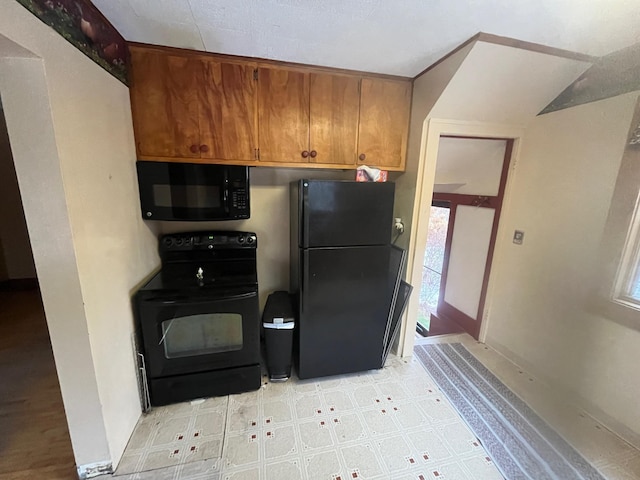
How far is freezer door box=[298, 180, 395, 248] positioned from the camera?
5.16 feet

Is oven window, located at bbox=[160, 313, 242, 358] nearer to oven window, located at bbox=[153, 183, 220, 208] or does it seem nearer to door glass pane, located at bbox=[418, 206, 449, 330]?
oven window, located at bbox=[153, 183, 220, 208]

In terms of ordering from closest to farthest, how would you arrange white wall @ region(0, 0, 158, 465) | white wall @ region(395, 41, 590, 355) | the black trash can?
1. white wall @ region(0, 0, 158, 465)
2. white wall @ region(395, 41, 590, 355)
3. the black trash can

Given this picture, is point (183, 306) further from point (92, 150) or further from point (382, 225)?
point (382, 225)

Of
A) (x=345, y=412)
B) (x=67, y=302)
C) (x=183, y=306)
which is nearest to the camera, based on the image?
(x=67, y=302)

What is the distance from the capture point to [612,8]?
0.50m

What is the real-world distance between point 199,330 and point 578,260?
1798 millimetres

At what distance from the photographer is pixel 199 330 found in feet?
5.32

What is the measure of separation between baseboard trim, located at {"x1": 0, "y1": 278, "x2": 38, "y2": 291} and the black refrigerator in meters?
3.84

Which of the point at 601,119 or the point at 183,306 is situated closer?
the point at 601,119

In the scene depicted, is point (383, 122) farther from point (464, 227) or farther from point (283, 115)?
point (464, 227)

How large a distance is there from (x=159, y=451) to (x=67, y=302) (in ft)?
3.10

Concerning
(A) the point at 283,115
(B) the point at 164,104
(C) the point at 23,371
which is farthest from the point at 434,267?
(C) the point at 23,371

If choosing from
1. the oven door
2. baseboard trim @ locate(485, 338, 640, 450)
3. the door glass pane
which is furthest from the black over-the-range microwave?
the door glass pane

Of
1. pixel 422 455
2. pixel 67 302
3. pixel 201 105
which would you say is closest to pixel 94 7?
pixel 201 105
